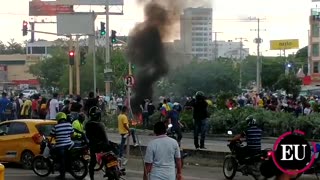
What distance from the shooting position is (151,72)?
1752 inches

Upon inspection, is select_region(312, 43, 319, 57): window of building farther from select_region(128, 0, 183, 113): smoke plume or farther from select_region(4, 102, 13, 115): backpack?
select_region(4, 102, 13, 115): backpack

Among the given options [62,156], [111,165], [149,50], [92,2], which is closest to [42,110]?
[62,156]

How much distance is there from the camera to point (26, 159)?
58.0 feet

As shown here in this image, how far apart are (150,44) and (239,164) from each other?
28.9 m

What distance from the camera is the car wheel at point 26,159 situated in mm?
17534

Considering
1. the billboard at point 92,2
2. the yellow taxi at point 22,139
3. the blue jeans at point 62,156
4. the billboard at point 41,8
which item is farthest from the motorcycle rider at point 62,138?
the billboard at point 41,8

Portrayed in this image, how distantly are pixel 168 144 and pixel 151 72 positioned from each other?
35.5 metres

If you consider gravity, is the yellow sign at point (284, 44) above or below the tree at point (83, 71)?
above

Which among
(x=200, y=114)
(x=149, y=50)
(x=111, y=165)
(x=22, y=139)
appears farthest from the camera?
(x=149, y=50)

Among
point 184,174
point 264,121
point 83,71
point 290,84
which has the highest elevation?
point 83,71

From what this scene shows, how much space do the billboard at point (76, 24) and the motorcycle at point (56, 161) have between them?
38.6 meters

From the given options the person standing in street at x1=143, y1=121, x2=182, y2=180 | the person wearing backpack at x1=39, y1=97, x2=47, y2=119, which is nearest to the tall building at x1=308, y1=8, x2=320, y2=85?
the person wearing backpack at x1=39, y1=97, x2=47, y2=119

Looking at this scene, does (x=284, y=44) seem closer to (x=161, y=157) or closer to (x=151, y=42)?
(x=151, y=42)

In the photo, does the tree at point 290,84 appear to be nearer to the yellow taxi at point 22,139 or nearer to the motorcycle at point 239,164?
the yellow taxi at point 22,139
